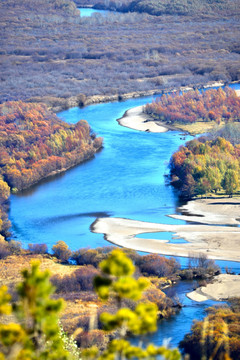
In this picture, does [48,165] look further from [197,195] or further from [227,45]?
[227,45]

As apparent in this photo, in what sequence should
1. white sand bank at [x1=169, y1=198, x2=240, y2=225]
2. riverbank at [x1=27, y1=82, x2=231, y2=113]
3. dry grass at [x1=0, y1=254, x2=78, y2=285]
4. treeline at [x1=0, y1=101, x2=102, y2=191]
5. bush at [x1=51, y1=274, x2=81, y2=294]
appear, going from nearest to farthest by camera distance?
bush at [x1=51, y1=274, x2=81, y2=294], dry grass at [x1=0, y1=254, x2=78, y2=285], white sand bank at [x1=169, y1=198, x2=240, y2=225], treeline at [x1=0, y1=101, x2=102, y2=191], riverbank at [x1=27, y1=82, x2=231, y2=113]

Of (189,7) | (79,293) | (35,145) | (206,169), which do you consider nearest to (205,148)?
(206,169)

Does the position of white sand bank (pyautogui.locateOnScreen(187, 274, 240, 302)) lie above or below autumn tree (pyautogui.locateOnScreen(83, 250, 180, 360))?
below

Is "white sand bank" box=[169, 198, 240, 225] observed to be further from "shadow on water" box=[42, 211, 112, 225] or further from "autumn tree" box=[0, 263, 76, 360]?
"autumn tree" box=[0, 263, 76, 360]

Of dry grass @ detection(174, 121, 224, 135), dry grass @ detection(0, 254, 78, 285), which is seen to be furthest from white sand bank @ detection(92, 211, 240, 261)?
dry grass @ detection(174, 121, 224, 135)

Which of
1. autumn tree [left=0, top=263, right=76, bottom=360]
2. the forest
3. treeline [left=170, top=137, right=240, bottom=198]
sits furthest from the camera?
the forest

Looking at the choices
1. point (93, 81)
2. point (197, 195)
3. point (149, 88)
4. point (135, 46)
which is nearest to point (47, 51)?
point (135, 46)
